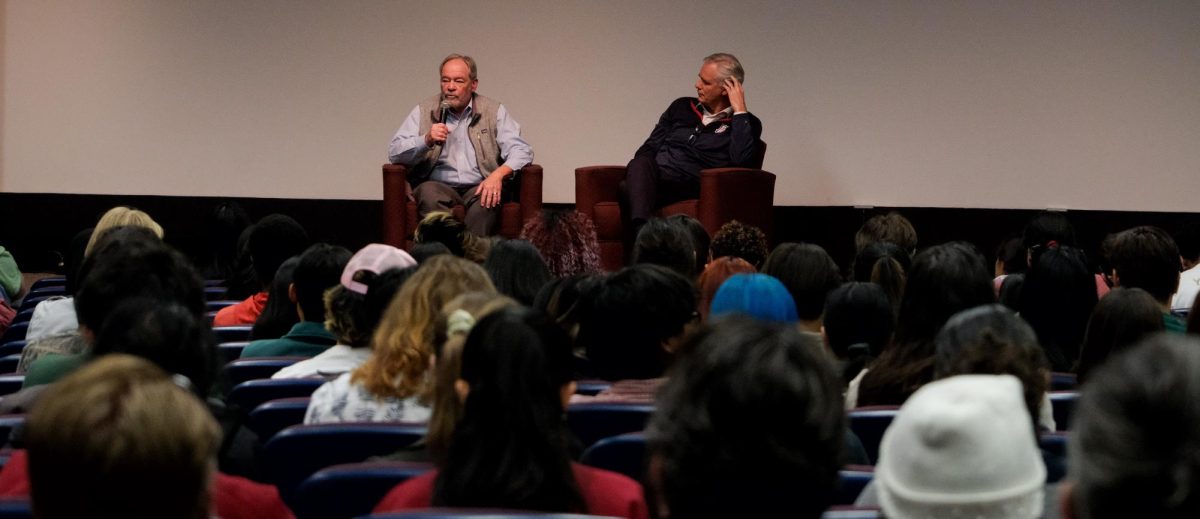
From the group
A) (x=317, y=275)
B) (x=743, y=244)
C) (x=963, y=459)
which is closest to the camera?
(x=963, y=459)

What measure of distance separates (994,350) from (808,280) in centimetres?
167

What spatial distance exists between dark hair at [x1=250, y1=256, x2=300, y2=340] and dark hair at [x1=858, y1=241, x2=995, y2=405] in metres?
1.65

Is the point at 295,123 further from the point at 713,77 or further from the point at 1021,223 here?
the point at 1021,223

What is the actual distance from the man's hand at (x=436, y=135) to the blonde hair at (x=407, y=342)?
4613mm

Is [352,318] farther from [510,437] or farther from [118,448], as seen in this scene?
[118,448]

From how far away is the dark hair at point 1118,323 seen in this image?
3100 millimetres

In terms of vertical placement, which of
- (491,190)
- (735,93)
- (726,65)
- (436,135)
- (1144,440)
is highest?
(726,65)

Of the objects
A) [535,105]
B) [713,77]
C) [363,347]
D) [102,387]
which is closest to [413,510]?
Answer: [102,387]

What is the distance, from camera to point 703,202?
7.18 metres

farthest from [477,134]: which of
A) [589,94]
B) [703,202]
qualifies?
[703,202]

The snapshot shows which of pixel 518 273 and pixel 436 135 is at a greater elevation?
pixel 436 135

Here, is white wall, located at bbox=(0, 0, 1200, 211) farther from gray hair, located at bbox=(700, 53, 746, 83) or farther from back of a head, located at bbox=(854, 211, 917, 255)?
back of a head, located at bbox=(854, 211, 917, 255)

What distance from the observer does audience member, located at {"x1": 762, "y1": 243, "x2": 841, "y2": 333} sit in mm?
3904

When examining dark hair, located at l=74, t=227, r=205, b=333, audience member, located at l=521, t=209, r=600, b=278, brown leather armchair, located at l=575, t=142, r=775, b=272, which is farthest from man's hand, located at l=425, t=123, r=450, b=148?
dark hair, located at l=74, t=227, r=205, b=333
